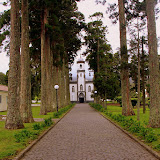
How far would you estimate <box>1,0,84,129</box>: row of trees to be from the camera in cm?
1141

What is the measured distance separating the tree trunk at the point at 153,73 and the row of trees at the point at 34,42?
261 inches

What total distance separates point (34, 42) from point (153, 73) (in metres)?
15.6

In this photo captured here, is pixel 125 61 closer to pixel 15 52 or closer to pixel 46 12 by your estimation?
pixel 15 52

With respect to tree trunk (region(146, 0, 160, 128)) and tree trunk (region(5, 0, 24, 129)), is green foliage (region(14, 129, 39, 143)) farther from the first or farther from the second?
tree trunk (region(146, 0, 160, 128))

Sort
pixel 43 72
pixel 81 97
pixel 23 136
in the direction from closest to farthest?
pixel 23 136 → pixel 43 72 → pixel 81 97

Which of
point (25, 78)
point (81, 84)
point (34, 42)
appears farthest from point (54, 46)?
point (81, 84)

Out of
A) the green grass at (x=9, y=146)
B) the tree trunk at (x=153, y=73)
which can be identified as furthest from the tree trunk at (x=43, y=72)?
the green grass at (x=9, y=146)

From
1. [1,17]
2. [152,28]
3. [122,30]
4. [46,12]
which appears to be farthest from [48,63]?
[152,28]

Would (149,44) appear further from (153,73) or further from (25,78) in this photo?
(25,78)

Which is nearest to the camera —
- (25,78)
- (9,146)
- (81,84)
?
(9,146)

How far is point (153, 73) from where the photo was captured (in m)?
11.1

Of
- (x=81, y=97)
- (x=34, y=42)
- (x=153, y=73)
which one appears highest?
(x=34, y=42)

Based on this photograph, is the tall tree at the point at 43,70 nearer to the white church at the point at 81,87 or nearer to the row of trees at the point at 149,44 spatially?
the row of trees at the point at 149,44

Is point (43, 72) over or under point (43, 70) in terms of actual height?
under
